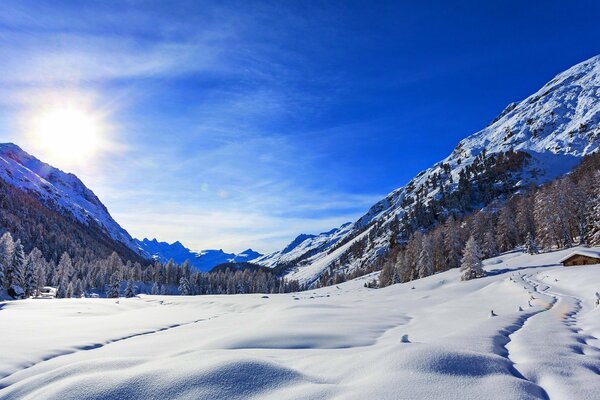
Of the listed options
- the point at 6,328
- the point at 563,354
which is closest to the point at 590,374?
the point at 563,354

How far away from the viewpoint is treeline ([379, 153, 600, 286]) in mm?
66688

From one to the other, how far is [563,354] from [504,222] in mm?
93805

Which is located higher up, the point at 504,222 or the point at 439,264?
the point at 504,222

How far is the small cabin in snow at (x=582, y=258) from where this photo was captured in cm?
4525

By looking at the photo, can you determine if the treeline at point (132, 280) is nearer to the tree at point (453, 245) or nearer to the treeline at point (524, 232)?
the treeline at point (524, 232)

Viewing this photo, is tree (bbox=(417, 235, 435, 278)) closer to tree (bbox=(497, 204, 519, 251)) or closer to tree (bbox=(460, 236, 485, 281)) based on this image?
tree (bbox=(497, 204, 519, 251))

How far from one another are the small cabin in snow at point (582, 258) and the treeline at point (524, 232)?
1193 cm

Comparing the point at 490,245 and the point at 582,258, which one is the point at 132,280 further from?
the point at 582,258

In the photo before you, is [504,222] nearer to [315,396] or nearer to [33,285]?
[315,396]

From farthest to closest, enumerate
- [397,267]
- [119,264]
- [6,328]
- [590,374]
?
[119,264], [397,267], [6,328], [590,374]

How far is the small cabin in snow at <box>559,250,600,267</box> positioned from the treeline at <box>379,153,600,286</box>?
39.1 feet

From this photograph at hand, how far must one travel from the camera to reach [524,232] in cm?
8781

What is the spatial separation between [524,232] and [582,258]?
44.9 metres

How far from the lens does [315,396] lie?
4.90m
